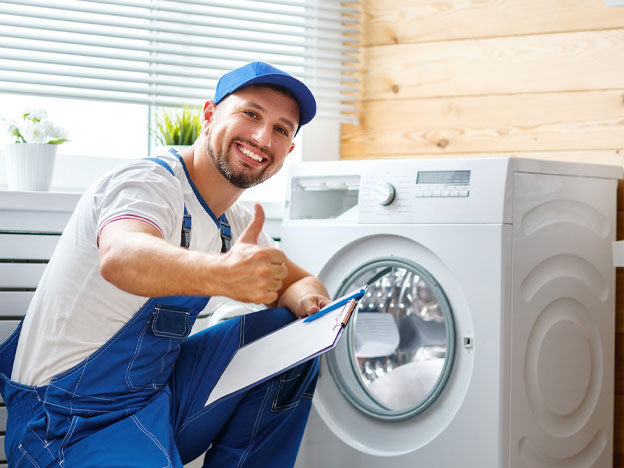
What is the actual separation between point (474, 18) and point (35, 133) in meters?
1.43

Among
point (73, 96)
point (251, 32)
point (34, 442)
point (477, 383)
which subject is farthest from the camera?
point (251, 32)

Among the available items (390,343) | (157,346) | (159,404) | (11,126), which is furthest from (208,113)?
(390,343)

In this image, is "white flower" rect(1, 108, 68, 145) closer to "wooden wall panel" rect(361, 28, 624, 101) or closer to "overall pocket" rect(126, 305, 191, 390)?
"overall pocket" rect(126, 305, 191, 390)

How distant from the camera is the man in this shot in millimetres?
1414

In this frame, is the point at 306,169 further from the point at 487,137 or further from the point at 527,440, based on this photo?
the point at 527,440

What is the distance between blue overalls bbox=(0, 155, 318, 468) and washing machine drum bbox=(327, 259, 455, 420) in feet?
1.11

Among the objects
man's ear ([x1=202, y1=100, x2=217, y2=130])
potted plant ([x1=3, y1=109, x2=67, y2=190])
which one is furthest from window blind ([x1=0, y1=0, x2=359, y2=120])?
man's ear ([x1=202, y1=100, x2=217, y2=130])

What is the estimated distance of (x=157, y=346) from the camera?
155 centimetres

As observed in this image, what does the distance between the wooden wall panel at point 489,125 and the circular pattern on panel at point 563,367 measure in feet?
1.92

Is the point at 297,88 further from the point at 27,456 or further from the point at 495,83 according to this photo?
the point at 495,83

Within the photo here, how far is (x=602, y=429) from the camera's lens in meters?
2.16

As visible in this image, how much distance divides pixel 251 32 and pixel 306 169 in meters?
0.65

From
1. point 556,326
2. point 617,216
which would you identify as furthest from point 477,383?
point 617,216

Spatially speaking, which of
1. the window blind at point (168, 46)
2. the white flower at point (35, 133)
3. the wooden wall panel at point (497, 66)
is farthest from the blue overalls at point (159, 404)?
the wooden wall panel at point (497, 66)
